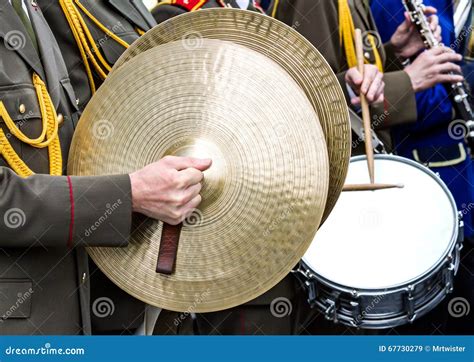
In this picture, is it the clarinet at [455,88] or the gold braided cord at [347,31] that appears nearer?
the gold braided cord at [347,31]

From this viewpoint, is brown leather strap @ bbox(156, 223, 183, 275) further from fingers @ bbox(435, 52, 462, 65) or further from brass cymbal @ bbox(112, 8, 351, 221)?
fingers @ bbox(435, 52, 462, 65)

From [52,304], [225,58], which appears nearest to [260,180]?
[225,58]

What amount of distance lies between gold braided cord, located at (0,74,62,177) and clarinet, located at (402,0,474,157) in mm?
1861

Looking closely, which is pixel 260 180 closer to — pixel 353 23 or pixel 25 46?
pixel 25 46

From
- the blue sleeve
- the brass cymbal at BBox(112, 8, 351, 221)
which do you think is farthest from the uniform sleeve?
the blue sleeve

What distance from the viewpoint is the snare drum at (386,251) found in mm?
3432

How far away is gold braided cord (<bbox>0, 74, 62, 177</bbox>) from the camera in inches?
99.7

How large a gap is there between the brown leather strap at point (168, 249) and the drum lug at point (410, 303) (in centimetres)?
111

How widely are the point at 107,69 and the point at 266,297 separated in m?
1.01

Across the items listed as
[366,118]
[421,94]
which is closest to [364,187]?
[366,118]

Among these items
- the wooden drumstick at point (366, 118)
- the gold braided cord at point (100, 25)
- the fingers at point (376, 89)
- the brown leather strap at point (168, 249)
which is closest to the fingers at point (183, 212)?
the brown leather strap at point (168, 249)

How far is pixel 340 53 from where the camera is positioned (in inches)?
153

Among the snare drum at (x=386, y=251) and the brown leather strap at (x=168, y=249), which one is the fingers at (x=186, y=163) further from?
the snare drum at (x=386, y=251)
